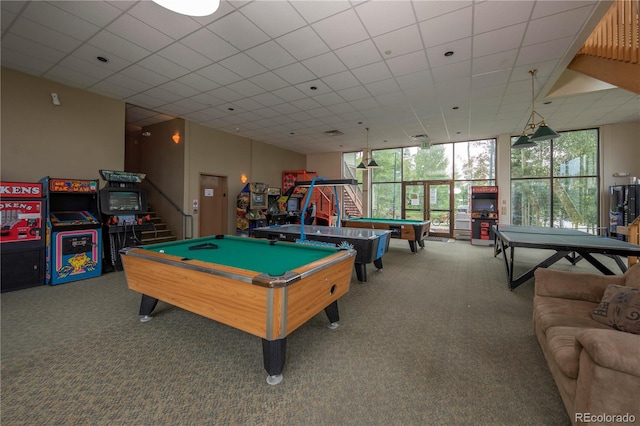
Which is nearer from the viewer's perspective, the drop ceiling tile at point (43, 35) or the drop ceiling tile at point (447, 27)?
the drop ceiling tile at point (447, 27)

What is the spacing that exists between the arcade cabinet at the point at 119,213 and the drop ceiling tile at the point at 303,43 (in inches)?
146

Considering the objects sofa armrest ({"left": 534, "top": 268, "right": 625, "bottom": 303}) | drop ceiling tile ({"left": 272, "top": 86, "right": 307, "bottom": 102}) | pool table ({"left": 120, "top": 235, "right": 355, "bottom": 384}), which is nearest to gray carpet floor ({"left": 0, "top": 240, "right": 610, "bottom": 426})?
pool table ({"left": 120, "top": 235, "right": 355, "bottom": 384})

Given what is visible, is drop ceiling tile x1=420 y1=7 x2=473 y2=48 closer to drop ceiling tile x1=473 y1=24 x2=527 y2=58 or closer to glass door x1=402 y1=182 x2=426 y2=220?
drop ceiling tile x1=473 y1=24 x2=527 y2=58

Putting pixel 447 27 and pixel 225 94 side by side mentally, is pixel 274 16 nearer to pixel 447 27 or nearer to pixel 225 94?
pixel 447 27

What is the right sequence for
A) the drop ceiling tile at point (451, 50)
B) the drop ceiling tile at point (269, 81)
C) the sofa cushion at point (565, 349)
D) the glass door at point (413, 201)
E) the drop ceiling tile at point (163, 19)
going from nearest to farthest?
1. the sofa cushion at point (565, 349)
2. the drop ceiling tile at point (163, 19)
3. the drop ceiling tile at point (451, 50)
4. the drop ceiling tile at point (269, 81)
5. the glass door at point (413, 201)

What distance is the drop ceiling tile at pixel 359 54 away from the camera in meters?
3.50

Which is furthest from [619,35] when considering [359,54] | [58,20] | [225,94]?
[58,20]

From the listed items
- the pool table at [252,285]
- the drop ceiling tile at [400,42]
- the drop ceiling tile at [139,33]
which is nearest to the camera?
the pool table at [252,285]

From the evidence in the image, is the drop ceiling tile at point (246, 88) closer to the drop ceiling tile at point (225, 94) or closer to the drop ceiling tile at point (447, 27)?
the drop ceiling tile at point (225, 94)

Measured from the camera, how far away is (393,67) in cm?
404

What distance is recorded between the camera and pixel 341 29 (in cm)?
315

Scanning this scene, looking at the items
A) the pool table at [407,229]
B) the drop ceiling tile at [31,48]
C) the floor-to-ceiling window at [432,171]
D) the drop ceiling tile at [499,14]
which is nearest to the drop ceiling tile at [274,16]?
the drop ceiling tile at [499,14]

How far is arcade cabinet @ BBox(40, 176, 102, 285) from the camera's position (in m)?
3.97

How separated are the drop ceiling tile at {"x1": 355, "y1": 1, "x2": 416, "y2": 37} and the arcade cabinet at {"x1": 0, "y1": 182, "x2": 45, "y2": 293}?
5.16m
